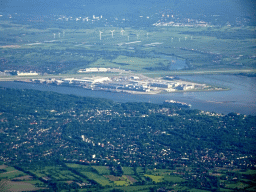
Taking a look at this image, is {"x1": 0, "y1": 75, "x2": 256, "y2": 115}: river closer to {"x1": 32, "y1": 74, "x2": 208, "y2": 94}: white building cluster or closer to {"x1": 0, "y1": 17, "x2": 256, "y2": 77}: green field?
{"x1": 32, "y1": 74, "x2": 208, "y2": 94}: white building cluster

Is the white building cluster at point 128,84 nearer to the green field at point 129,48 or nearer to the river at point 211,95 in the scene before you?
the river at point 211,95

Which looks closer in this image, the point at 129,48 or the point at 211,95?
the point at 211,95

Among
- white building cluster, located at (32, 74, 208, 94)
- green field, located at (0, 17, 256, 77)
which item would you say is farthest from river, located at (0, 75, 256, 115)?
green field, located at (0, 17, 256, 77)

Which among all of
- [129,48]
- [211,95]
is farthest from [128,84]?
[129,48]

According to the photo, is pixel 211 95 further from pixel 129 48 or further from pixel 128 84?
pixel 129 48

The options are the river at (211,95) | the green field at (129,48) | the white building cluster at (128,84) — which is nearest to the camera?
the river at (211,95)

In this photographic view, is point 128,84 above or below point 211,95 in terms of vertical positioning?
above

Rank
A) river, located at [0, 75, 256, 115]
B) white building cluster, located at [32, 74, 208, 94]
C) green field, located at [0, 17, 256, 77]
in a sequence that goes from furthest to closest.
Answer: green field, located at [0, 17, 256, 77], white building cluster, located at [32, 74, 208, 94], river, located at [0, 75, 256, 115]

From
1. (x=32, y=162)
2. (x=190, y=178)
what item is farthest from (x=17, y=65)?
(x=190, y=178)

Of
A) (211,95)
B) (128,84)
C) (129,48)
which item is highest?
(129,48)

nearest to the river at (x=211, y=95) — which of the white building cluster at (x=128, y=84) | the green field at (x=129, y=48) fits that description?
the white building cluster at (x=128, y=84)
